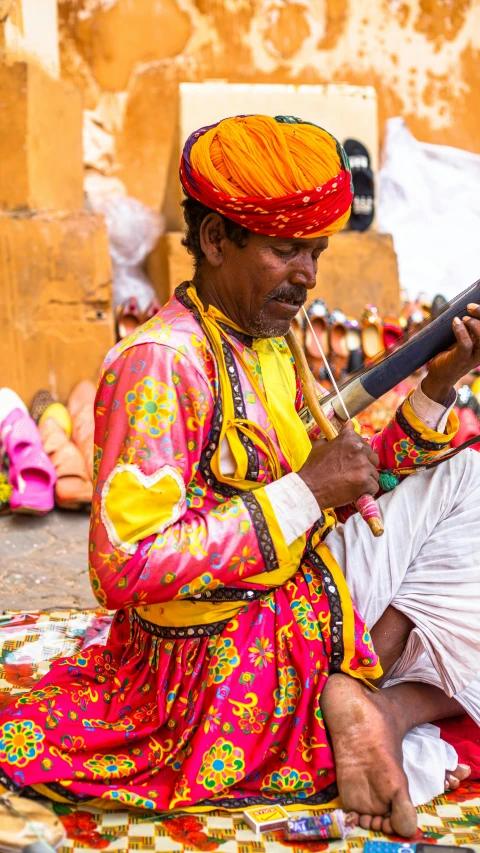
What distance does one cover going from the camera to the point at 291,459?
2.20 metres

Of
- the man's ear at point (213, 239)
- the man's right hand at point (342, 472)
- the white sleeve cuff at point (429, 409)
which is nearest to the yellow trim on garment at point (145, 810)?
the man's right hand at point (342, 472)

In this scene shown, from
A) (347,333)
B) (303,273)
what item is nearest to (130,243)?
(347,333)

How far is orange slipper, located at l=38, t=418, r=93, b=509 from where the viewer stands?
4.45m

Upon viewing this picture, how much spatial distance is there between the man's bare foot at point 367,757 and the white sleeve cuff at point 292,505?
0.37m

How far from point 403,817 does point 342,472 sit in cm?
69

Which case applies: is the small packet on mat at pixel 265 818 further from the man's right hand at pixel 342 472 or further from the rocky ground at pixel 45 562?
the rocky ground at pixel 45 562

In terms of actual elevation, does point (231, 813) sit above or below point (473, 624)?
below

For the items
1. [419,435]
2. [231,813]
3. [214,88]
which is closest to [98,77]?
[214,88]

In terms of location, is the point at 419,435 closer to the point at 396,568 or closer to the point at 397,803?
the point at 396,568

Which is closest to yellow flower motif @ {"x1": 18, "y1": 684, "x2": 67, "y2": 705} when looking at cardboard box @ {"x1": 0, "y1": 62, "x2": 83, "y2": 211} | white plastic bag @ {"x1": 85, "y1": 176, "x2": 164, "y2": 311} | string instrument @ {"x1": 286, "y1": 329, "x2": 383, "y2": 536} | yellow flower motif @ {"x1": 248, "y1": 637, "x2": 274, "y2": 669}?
yellow flower motif @ {"x1": 248, "y1": 637, "x2": 274, "y2": 669}

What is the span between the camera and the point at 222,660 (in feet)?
6.90

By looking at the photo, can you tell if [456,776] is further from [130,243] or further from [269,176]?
[130,243]

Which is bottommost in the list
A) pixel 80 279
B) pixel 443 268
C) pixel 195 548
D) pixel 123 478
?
pixel 443 268

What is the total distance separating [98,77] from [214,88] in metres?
1.72
